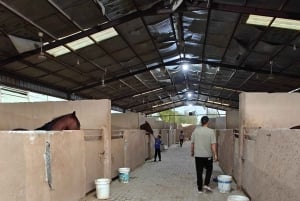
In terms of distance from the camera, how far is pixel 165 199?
511 cm

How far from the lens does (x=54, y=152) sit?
3691 mm

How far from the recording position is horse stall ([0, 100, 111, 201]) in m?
2.96

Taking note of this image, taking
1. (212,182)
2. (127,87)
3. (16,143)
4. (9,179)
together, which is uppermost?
(127,87)

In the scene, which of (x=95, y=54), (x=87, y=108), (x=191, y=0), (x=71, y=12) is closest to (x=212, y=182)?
(x=87, y=108)

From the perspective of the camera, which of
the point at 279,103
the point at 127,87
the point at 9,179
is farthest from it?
the point at 127,87

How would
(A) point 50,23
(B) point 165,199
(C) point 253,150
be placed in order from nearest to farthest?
(C) point 253,150, (B) point 165,199, (A) point 50,23

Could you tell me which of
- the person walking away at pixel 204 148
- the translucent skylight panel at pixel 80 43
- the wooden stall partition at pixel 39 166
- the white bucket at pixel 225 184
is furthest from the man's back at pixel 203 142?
the translucent skylight panel at pixel 80 43

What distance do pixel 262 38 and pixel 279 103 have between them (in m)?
3.14

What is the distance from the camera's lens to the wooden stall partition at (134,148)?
8.03 m

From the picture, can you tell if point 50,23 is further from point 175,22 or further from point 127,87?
point 127,87

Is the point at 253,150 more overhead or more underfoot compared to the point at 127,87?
more underfoot

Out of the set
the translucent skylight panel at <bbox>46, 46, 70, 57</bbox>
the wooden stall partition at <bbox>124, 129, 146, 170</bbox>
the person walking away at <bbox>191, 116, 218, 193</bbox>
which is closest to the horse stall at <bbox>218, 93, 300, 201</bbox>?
the person walking away at <bbox>191, 116, 218, 193</bbox>

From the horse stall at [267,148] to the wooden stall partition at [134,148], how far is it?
2447 mm

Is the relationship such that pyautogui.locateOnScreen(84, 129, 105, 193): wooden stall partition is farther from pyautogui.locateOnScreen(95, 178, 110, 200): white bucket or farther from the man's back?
the man's back
